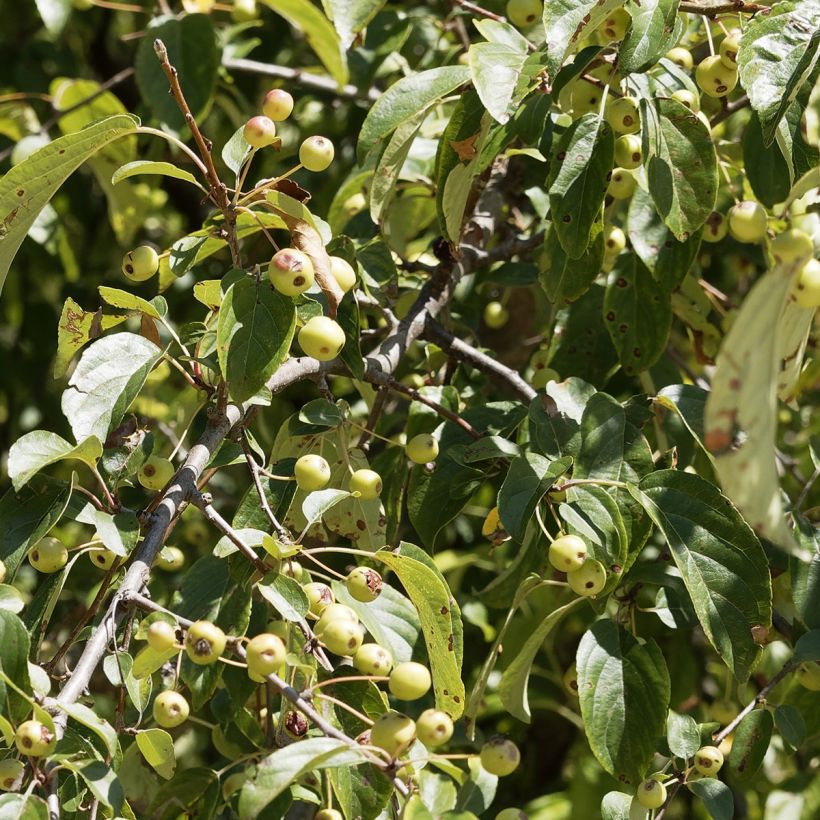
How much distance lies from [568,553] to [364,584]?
0.27 metres

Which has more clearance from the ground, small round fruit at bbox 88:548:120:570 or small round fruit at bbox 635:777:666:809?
small round fruit at bbox 88:548:120:570

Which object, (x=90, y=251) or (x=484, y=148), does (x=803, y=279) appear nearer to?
(x=484, y=148)

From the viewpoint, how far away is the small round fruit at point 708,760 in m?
1.39

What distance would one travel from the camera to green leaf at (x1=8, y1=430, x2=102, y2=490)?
44.4 inches

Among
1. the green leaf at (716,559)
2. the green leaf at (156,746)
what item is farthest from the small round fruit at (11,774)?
the green leaf at (716,559)

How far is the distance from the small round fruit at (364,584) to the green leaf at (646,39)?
0.71 meters

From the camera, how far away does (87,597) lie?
2.33 meters

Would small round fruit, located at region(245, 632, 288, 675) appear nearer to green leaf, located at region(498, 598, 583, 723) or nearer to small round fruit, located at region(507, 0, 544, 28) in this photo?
green leaf, located at region(498, 598, 583, 723)

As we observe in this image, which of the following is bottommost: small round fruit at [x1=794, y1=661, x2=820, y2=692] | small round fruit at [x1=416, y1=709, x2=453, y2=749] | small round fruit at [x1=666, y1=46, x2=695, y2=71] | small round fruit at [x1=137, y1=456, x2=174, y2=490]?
small round fruit at [x1=794, y1=661, x2=820, y2=692]

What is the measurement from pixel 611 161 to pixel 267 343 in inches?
22.7

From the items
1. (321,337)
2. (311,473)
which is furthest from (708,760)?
(321,337)

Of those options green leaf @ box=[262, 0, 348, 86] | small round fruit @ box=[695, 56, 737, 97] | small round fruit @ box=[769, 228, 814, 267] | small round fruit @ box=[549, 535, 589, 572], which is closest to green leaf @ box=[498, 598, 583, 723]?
small round fruit @ box=[549, 535, 589, 572]

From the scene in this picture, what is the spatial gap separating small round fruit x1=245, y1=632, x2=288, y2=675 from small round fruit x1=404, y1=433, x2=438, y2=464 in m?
0.53

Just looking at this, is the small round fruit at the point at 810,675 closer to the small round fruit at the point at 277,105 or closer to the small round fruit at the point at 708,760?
the small round fruit at the point at 708,760
